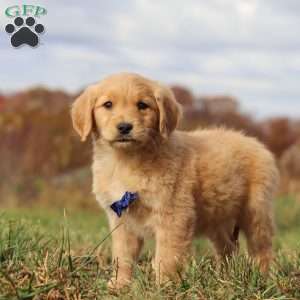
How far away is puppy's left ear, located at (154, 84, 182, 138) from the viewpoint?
233 inches

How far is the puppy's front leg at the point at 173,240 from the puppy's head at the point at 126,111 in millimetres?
729

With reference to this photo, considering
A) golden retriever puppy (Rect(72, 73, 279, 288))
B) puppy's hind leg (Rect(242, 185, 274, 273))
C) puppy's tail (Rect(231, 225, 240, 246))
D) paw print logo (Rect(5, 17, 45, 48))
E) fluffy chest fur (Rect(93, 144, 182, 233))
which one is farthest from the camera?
paw print logo (Rect(5, 17, 45, 48))

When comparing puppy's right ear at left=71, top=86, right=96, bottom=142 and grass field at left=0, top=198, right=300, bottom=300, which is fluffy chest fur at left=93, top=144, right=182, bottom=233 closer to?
puppy's right ear at left=71, top=86, right=96, bottom=142

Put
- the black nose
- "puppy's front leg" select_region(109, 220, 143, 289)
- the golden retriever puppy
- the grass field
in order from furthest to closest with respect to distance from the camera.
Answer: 1. "puppy's front leg" select_region(109, 220, 143, 289)
2. the golden retriever puppy
3. the black nose
4. the grass field

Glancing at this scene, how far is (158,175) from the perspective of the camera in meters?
5.96

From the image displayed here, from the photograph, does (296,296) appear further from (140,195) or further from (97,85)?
(97,85)

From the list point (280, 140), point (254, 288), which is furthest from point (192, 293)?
point (280, 140)

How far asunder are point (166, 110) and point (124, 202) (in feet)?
2.91

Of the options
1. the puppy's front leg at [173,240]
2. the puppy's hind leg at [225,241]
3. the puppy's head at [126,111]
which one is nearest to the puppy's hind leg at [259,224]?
the puppy's hind leg at [225,241]

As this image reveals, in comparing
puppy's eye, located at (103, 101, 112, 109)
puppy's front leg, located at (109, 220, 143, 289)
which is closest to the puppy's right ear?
puppy's eye, located at (103, 101, 112, 109)

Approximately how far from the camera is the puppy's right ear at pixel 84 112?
5980 millimetres

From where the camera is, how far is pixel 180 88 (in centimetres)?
2078

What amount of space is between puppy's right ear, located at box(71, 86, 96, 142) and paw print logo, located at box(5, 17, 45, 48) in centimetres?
198

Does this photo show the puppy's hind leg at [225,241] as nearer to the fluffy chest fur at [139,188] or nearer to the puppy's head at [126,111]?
the fluffy chest fur at [139,188]
